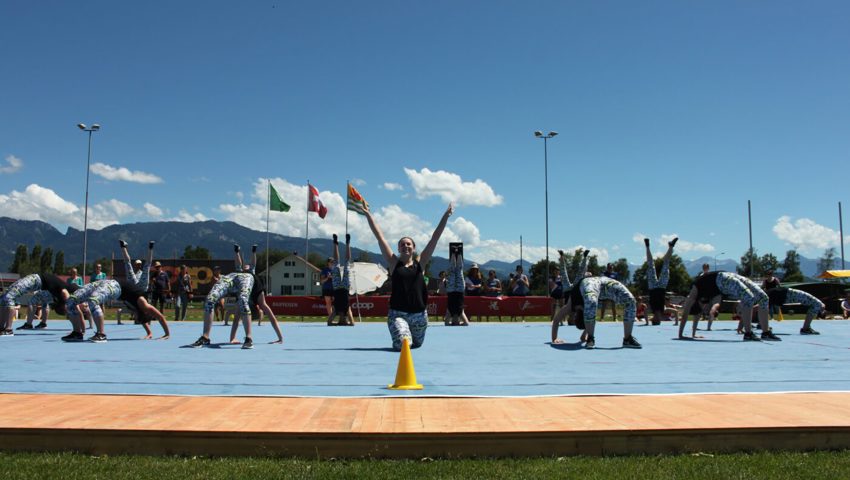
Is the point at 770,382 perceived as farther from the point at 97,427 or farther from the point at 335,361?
the point at 97,427

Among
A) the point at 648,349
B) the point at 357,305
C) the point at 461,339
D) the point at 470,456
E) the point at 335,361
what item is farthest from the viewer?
the point at 357,305

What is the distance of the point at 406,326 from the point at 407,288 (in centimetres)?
56

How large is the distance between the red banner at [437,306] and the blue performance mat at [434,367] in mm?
11632

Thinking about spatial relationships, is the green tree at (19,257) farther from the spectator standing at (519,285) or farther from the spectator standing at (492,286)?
the spectator standing at (519,285)

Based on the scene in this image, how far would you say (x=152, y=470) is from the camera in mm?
3793

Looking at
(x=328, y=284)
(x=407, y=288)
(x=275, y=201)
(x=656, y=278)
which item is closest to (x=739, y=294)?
(x=656, y=278)

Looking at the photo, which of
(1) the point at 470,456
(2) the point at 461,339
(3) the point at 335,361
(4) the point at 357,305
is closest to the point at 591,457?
(1) the point at 470,456

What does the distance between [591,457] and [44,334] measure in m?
13.6

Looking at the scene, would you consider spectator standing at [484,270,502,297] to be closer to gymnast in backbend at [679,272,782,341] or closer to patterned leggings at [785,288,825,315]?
patterned leggings at [785,288,825,315]

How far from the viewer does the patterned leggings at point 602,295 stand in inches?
422

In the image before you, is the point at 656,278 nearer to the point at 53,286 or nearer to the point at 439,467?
the point at 53,286

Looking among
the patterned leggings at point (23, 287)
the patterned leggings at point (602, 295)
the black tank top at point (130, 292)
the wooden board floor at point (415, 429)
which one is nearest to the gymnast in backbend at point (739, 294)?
the patterned leggings at point (602, 295)

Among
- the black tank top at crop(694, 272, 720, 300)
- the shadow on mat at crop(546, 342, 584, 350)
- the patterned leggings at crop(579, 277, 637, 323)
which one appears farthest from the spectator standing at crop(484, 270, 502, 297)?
the patterned leggings at crop(579, 277, 637, 323)

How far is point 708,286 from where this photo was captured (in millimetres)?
12906
